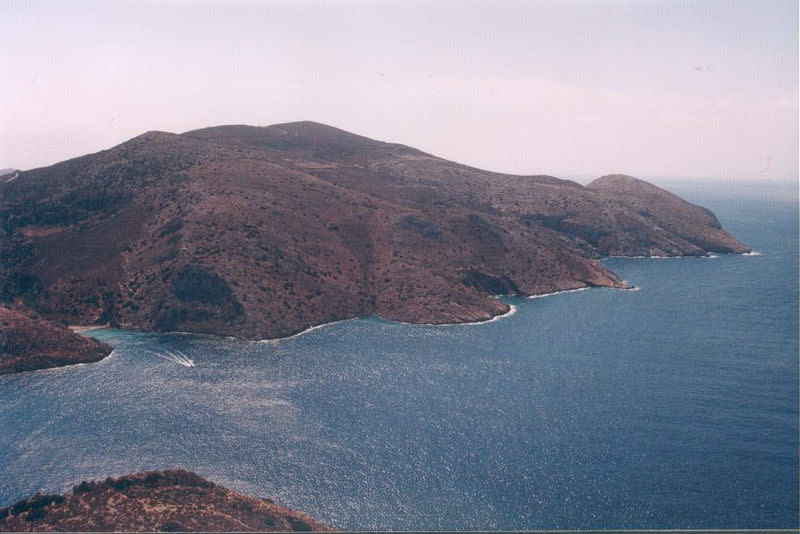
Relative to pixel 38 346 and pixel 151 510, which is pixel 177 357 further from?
pixel 151 510

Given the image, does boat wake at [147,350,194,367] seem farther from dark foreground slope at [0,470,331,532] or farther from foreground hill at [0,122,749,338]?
dark foreground slope at [0,470,331,532]

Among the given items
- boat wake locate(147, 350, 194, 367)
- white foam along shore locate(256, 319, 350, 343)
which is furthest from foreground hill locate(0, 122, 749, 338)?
boat wake locate(147, 350, 194, 367)

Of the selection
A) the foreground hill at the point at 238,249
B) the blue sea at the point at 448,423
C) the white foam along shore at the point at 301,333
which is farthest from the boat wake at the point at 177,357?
the white foam along shore at the point at 301,333

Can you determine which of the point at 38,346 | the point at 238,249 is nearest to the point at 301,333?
the point at 238,249

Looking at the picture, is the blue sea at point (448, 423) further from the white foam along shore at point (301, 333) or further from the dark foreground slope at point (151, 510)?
the dark foreground slope at point (151, 510)

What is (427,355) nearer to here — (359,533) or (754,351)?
(359,533)

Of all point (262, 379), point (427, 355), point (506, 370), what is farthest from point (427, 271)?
point (262, 379)

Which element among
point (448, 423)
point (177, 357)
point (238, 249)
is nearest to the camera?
point (448, 423)
